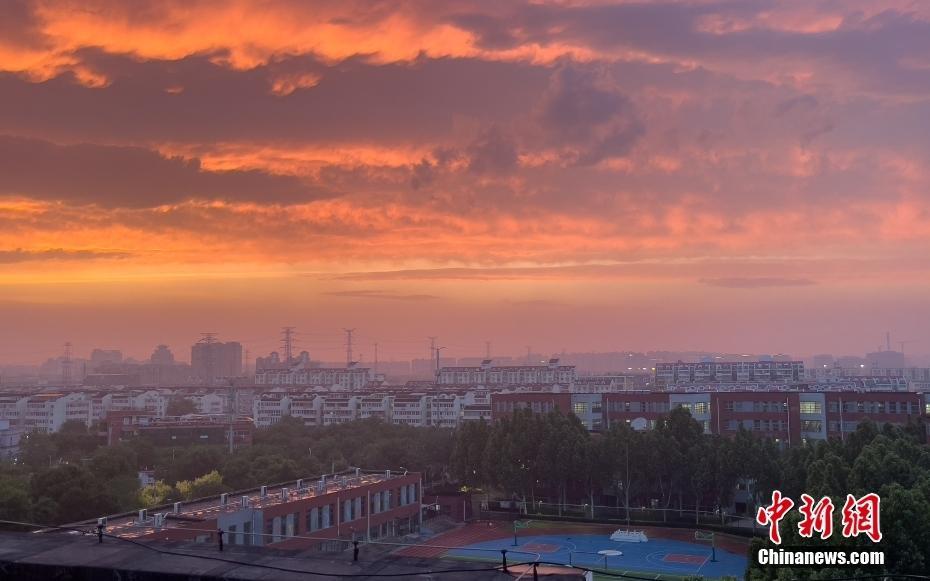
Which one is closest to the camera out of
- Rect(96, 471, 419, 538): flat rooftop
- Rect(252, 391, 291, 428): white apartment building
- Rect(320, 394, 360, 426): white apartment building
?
Rect(96, 471, 419, 538): flat rooftop

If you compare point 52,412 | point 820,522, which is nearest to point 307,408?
point 52,412

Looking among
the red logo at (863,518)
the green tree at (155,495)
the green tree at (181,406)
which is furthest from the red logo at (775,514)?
the green tree at (181,406)

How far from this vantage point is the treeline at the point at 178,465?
114ft

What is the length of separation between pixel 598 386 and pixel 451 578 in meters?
128

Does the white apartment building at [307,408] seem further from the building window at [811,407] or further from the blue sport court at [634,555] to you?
the building window at [811,407]

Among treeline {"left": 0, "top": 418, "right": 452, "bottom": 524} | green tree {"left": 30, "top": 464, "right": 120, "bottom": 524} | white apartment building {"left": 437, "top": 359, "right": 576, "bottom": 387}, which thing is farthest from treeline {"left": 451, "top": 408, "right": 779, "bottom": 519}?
white apartment building {"left": 437, "top": 359, "right": 576, "bottom": 387}

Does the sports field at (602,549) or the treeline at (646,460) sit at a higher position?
the treeline at (646,460)

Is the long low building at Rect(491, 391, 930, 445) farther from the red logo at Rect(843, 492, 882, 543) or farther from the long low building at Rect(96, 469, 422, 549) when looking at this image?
the red logo at Rect(843, 492, 882, 543)

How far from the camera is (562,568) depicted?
6.59 metres

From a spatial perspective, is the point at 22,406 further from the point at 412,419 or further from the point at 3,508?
the point at 3,508

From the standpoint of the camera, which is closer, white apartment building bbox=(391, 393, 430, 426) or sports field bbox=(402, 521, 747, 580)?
sports field bbox=(402, 521, 747, 580)

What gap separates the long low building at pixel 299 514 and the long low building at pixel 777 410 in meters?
12.0

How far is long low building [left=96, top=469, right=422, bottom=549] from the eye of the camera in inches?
1168

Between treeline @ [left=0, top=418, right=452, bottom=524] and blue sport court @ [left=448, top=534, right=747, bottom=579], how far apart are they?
592 inches
